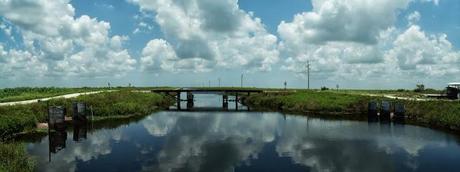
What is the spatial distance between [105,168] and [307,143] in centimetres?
2048

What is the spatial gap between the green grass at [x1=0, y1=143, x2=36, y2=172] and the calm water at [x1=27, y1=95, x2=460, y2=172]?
4.22 ft

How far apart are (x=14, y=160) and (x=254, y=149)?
1989 cm

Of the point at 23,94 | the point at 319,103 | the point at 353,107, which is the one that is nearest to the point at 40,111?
the point at 23,94

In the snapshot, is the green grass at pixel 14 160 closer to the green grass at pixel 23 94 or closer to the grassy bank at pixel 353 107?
the green grass at pixel 23 94

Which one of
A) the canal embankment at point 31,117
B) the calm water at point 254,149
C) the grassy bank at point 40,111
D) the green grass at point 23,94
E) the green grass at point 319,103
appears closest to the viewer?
the canal embankment at point 31,117

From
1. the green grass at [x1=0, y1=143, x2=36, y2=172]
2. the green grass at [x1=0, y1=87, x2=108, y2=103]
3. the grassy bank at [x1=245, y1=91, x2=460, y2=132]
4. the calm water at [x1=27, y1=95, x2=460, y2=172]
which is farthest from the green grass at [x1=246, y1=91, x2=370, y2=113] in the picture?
the green grass at [x1=0, y1=143, x2=36, y2=172]

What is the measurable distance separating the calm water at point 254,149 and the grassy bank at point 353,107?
14.0ft

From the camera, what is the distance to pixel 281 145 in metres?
41.8

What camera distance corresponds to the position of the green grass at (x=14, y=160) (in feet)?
88.1

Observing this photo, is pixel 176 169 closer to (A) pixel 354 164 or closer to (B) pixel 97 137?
(A) pixel 354 164

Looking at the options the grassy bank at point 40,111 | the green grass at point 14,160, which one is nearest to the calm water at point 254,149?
the green grass at point 14,160

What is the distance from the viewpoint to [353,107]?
7744 cm

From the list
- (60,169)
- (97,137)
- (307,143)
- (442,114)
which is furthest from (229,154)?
→ (442,114)

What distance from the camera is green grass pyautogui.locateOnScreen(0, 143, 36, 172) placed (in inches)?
1058
